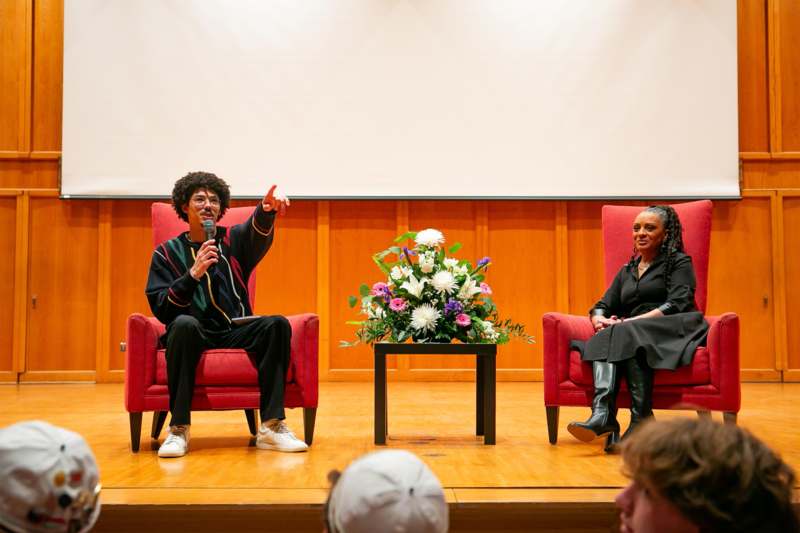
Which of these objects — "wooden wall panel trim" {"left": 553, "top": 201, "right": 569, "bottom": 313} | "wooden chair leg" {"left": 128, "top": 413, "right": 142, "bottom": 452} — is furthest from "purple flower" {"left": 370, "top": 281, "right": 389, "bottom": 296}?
"wooden wall panel trim" {"left": 553, "top": 201, "right": 569, "bottom": 313}

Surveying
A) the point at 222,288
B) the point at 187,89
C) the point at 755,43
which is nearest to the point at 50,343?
the point at 187,89

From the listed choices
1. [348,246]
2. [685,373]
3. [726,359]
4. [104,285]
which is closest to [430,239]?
[685,373]

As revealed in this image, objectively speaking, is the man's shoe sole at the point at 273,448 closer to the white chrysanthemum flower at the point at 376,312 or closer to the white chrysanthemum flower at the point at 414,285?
the white chrysanthemum flower at the point at 376,312

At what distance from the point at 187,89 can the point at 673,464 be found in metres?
5.57

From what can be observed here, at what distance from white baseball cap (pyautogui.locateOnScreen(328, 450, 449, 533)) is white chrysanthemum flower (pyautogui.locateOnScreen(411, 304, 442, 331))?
7.99ft

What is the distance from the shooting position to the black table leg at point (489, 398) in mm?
3330

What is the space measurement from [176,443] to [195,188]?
3.42ft

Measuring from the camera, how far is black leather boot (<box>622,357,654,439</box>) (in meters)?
3.21

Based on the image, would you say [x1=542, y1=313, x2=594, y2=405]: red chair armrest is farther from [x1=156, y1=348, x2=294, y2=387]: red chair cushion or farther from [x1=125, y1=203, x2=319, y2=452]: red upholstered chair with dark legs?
[x1=156, y1=348, x2=294, y2=387]: red chair cushion

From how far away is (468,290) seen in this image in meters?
3.47

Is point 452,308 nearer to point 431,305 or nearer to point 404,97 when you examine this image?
point 431,305

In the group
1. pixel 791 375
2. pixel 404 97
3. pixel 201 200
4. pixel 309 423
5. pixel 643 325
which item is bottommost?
pixel 791 375

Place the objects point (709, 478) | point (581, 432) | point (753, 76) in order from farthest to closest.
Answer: point (753, 76), point (581, 432), point (709, 478)

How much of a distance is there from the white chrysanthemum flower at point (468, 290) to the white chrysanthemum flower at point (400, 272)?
218 millimetres
